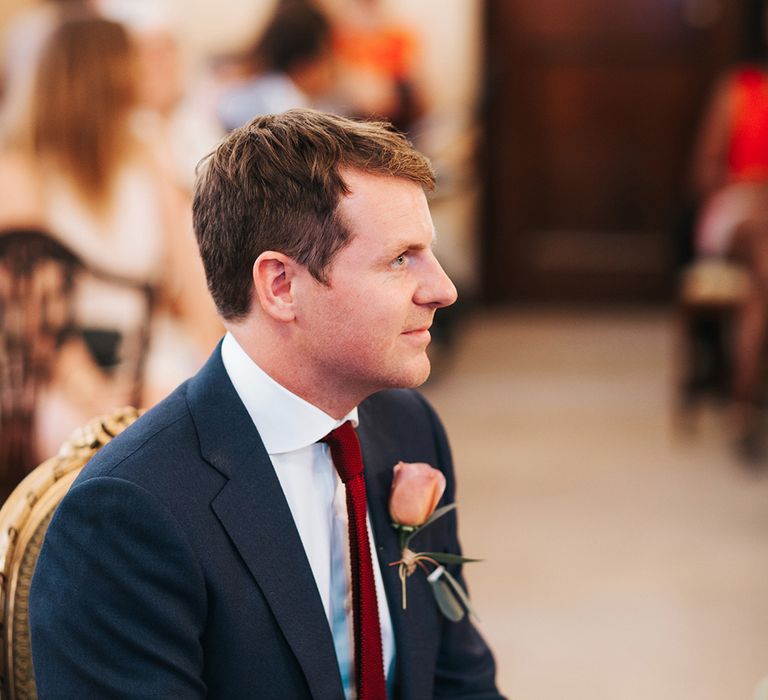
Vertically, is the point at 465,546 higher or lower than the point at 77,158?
lower

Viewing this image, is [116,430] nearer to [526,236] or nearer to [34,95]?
[34,95]

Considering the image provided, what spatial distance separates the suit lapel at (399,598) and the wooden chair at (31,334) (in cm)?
128

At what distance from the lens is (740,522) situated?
388 cm

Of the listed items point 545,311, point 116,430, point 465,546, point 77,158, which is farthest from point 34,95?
point 545,311

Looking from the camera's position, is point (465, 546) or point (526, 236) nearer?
point (465, 546)

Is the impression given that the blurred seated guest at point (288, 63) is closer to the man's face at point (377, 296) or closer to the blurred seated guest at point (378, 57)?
the blurred seated guest at point (378, 57)

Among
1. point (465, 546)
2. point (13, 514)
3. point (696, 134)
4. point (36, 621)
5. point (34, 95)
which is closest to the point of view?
point (36, 621)

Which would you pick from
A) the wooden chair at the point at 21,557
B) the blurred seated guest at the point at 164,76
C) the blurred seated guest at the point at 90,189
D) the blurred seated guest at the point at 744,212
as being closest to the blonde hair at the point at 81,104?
the blurred seated guest at the point at 90,189

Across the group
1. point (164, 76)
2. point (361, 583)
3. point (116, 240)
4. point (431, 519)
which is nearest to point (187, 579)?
point (361, 583)

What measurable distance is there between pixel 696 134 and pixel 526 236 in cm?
123

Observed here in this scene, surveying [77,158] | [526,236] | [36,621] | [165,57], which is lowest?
[526,236]

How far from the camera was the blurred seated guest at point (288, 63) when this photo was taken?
4133 millimetres

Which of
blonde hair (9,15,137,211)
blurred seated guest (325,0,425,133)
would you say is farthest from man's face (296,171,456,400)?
blurred seated guest (325,0,425,133)

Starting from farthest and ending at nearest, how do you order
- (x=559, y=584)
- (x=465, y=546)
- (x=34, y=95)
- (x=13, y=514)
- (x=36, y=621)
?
(x=465, y=546) < (x=559, y=584) < (x=34, y=95) < (x=13, y=514) < (x=36, y=621)
